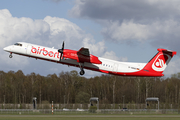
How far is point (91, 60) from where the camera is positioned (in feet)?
115

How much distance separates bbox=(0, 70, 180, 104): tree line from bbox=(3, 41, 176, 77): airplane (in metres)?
55.5

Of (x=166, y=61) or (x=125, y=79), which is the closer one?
(x=166, y=61)

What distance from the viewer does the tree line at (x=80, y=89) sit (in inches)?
3625

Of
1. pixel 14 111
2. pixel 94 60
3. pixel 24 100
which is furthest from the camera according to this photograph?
pixel 24 100

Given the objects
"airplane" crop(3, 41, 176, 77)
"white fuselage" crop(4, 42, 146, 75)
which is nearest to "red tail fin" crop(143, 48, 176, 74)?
"airplane" crop(3, 41, 176, 77)

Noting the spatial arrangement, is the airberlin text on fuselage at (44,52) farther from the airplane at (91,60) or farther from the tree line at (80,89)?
the tree line at (80,89)

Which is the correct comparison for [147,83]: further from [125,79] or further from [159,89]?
[125,79]

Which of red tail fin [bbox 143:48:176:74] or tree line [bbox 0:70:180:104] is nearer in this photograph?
red tail fin [bbox 143:48:176:74]

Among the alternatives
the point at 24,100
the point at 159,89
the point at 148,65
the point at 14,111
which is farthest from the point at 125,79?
the point at 148,65

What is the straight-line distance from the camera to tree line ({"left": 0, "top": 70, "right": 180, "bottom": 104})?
92.1m

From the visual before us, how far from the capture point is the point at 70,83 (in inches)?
3994

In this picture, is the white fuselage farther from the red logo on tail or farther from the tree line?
the tree line

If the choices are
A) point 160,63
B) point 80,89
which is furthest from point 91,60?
point 80,89

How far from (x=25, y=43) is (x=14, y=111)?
27.7 meters
